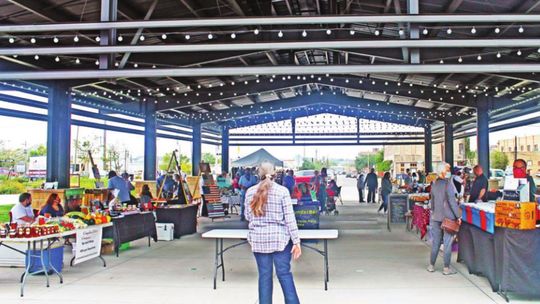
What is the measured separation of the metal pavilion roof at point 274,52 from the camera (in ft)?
20.3

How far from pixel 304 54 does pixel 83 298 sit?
12698 mm

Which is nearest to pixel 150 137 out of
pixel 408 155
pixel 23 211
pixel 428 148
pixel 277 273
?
pixel 23 211

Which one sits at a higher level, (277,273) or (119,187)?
(119,187)

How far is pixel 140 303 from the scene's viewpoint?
4.68 metres

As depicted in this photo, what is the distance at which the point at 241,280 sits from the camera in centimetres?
565

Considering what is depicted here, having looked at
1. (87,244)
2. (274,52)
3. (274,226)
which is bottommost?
(87,244)

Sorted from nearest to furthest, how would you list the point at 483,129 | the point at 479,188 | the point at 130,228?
the point at 130,228, the point at 479,188, the point at 483,129

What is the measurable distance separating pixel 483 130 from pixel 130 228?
13.4 metres

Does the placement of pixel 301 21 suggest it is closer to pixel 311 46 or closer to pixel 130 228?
pixel 311 46

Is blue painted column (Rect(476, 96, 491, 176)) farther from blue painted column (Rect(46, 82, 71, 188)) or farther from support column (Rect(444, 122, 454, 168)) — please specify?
blue painted column (Rect(46, 82, 71, 188))

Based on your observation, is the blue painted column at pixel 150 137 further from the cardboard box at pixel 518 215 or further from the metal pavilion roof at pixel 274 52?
the cardboard box at pixel 518 215

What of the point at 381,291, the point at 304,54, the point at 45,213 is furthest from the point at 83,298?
the point at 304,54

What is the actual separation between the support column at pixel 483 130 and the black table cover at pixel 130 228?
41.5 feet

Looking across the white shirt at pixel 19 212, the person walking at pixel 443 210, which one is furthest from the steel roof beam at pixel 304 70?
the white shirt at pixel 19 212
